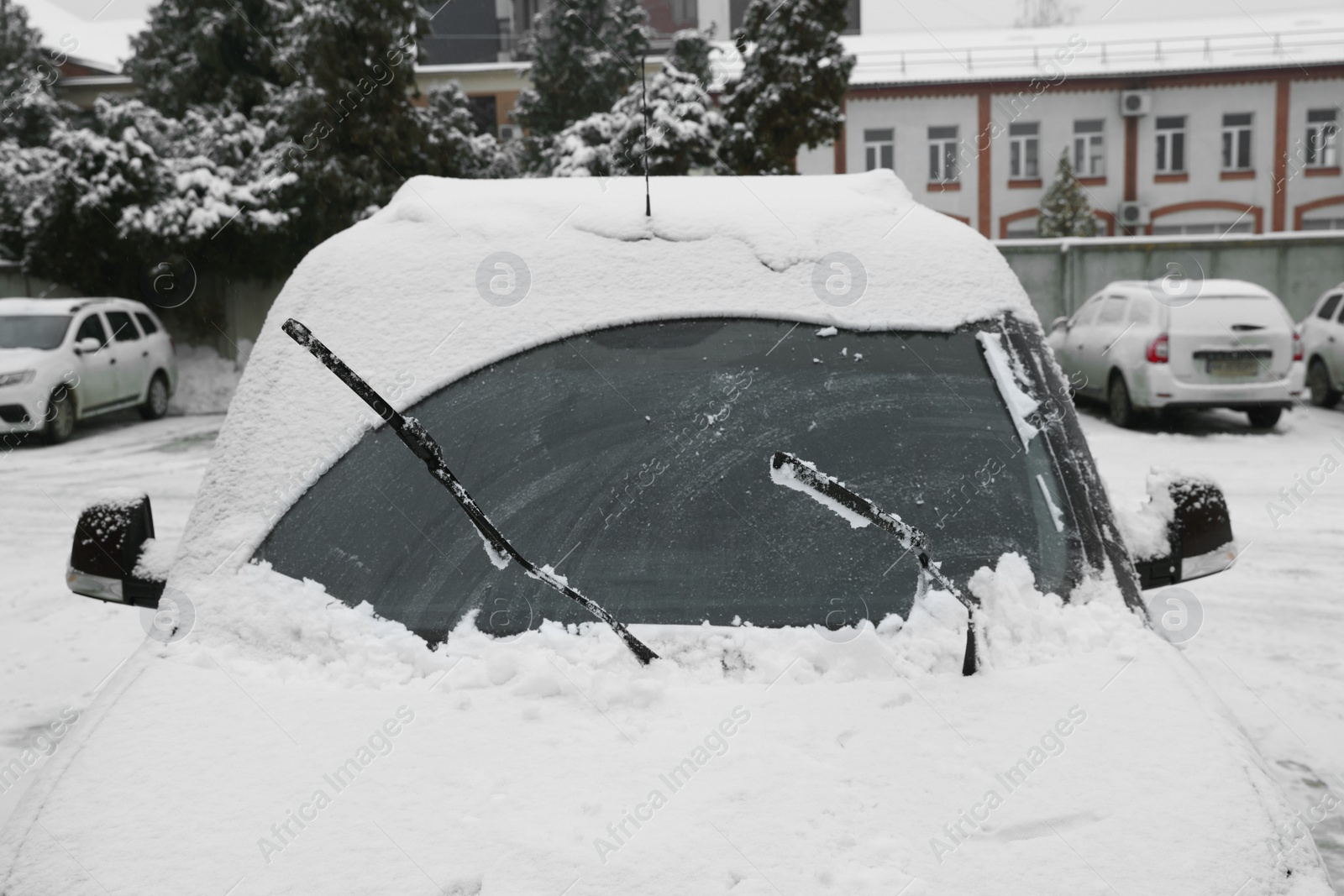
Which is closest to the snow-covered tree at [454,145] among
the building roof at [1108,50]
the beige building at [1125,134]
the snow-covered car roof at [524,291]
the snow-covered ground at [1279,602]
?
the snow-covered ground at [1279,602]

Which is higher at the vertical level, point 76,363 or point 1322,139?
point 1322,139

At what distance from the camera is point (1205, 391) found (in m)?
13.0

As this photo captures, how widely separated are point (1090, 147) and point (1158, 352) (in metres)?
25.2

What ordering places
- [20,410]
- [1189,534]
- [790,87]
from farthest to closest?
[790,87] < [20,410] < [1189,534]

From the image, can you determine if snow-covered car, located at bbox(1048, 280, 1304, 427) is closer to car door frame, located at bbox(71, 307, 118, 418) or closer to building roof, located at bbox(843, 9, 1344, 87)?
car door frame, located at bbox(71, 307, 118, 418)

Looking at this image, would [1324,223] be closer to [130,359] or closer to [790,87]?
[790,87]

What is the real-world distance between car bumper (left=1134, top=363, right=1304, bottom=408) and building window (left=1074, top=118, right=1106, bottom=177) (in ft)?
80.7

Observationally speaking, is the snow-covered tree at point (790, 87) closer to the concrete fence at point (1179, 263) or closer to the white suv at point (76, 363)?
the concrete fence at point (1179, 263)

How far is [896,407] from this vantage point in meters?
2.26

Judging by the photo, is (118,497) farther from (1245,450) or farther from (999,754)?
(1245,450)

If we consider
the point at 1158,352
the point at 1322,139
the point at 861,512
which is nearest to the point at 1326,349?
the point at 1158,352

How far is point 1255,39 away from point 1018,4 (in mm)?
15213

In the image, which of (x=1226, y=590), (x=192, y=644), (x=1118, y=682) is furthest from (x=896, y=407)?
(x=1226, y=590)

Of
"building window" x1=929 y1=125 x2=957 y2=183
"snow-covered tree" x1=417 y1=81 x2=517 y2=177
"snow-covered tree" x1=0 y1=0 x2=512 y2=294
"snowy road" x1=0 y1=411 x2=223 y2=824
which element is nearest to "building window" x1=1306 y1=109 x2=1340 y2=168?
"building window" x1=929 y1=125 x2=957 y2=183
